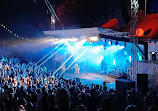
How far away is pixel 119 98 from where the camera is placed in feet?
17.7

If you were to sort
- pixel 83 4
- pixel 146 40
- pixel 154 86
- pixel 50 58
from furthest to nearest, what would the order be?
pixel 50 58 < pixel 83 4 < pixel 146 40 < pixel 154 86

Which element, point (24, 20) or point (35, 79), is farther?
point (24, 20)

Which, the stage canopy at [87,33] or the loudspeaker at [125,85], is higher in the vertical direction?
the stage canopy at [87,33]

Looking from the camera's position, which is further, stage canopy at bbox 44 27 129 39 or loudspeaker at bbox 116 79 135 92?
stage canopy at bbox 44 27 129 39

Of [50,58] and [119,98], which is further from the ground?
[50,58]

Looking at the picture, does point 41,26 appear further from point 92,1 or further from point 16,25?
point 92,1

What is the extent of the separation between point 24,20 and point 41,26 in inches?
79.0

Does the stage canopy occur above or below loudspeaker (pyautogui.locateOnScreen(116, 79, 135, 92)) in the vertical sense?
above

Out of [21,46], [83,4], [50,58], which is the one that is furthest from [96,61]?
[21,46]

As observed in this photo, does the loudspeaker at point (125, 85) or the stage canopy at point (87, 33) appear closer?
the loudspeaker at point (125, 85)

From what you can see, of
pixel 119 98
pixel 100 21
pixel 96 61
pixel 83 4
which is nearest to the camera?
pixel 119 98

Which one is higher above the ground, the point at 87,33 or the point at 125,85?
the point at 87,33

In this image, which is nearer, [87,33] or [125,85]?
[125,85]

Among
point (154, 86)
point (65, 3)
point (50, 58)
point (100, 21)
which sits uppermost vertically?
point (65, 3)
